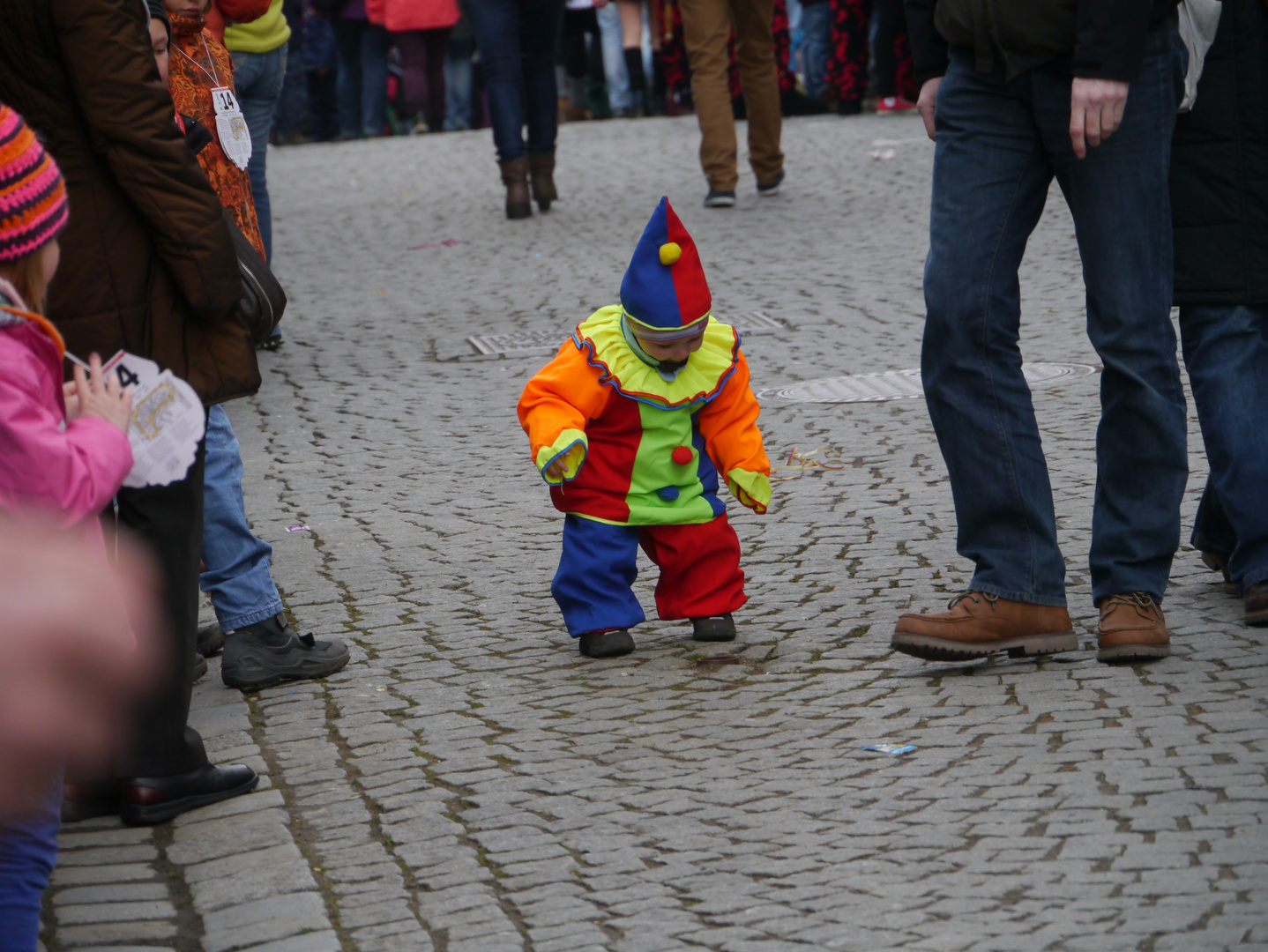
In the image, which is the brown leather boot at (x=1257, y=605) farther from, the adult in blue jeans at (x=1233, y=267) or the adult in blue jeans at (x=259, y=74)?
the adult in blue jeans at (x=259, y=74)

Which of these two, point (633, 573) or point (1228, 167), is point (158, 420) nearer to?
point (633, 573)

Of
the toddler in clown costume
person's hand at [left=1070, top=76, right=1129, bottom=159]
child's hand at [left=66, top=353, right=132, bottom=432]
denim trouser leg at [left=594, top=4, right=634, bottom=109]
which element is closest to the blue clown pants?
the toddler in clown costume

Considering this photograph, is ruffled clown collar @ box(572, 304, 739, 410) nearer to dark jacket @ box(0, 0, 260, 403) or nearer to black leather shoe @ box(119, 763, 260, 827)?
dark jacket @ box(0, 0, 260, 403)

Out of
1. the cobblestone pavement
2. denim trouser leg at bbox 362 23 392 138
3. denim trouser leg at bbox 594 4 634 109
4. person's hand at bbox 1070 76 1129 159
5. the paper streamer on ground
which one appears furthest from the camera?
denim trouser leg at bbox 594 4 634 109

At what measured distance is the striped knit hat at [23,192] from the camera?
8.52 ft

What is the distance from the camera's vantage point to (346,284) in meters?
10.2

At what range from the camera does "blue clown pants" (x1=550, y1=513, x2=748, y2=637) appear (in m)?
4.26

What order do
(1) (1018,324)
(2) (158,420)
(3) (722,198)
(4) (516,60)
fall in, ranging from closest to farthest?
(2) (158,420)
(1) (1018,324)
(4) (516,60)
(3) (722,198)

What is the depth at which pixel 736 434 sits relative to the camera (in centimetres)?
432

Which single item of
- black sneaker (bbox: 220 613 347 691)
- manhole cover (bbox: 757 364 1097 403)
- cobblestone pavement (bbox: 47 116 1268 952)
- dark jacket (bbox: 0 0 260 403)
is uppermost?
dark jacket (bbox: 0 0 260 403)

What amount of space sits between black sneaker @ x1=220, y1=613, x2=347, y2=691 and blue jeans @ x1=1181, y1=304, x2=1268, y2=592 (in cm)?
214

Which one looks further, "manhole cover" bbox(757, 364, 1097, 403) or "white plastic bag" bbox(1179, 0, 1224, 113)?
"manhole cover" bbox(757, 364, 1097, 403)

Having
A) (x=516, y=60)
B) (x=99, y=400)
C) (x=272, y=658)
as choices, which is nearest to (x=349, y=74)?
(x=516, y=60)

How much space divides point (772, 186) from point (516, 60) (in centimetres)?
208
